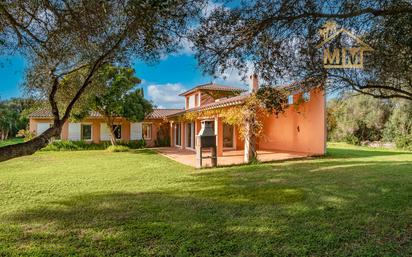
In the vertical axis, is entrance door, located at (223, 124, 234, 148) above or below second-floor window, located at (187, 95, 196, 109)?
below

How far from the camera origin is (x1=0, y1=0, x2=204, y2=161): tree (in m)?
4.70

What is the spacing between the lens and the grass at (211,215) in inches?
192

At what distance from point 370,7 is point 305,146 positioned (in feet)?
51.4

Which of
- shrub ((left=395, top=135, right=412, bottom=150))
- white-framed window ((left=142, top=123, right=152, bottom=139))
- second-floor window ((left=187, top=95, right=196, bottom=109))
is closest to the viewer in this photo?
shrub ((left=395, top=135, right=412, bottom=150))

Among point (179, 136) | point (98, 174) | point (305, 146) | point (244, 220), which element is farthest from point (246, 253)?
point (179, 136)

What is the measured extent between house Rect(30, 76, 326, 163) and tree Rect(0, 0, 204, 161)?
305 inches

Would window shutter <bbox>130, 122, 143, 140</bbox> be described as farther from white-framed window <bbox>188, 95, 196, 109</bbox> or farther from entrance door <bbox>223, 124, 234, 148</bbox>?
entrance door <bbox>223, 124, 234, 148</bbox>

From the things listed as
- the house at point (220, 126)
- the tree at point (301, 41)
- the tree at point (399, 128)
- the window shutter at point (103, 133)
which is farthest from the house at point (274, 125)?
the tree at point (399, 128)

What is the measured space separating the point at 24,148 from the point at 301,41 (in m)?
5.12

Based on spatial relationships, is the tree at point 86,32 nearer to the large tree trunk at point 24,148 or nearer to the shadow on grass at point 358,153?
the large tree trunk at point 24,148

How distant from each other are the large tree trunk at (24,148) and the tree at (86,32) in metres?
0.01

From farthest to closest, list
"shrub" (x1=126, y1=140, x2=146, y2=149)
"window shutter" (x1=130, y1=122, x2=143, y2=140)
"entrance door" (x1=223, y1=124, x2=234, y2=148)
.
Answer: "window shutter" (x1=130, y1=122, x2=143, y2=140)
"shrub" (x1=126, y1=140, x2=146, y2=149)
"entrance door" (x1=223, y1=124, x2=234, y2=148)

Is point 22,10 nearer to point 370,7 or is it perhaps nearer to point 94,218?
point 94,218

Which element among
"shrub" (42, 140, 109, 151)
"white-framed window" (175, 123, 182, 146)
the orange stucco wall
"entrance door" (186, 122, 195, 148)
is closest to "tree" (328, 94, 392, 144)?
the orange stucco wall
